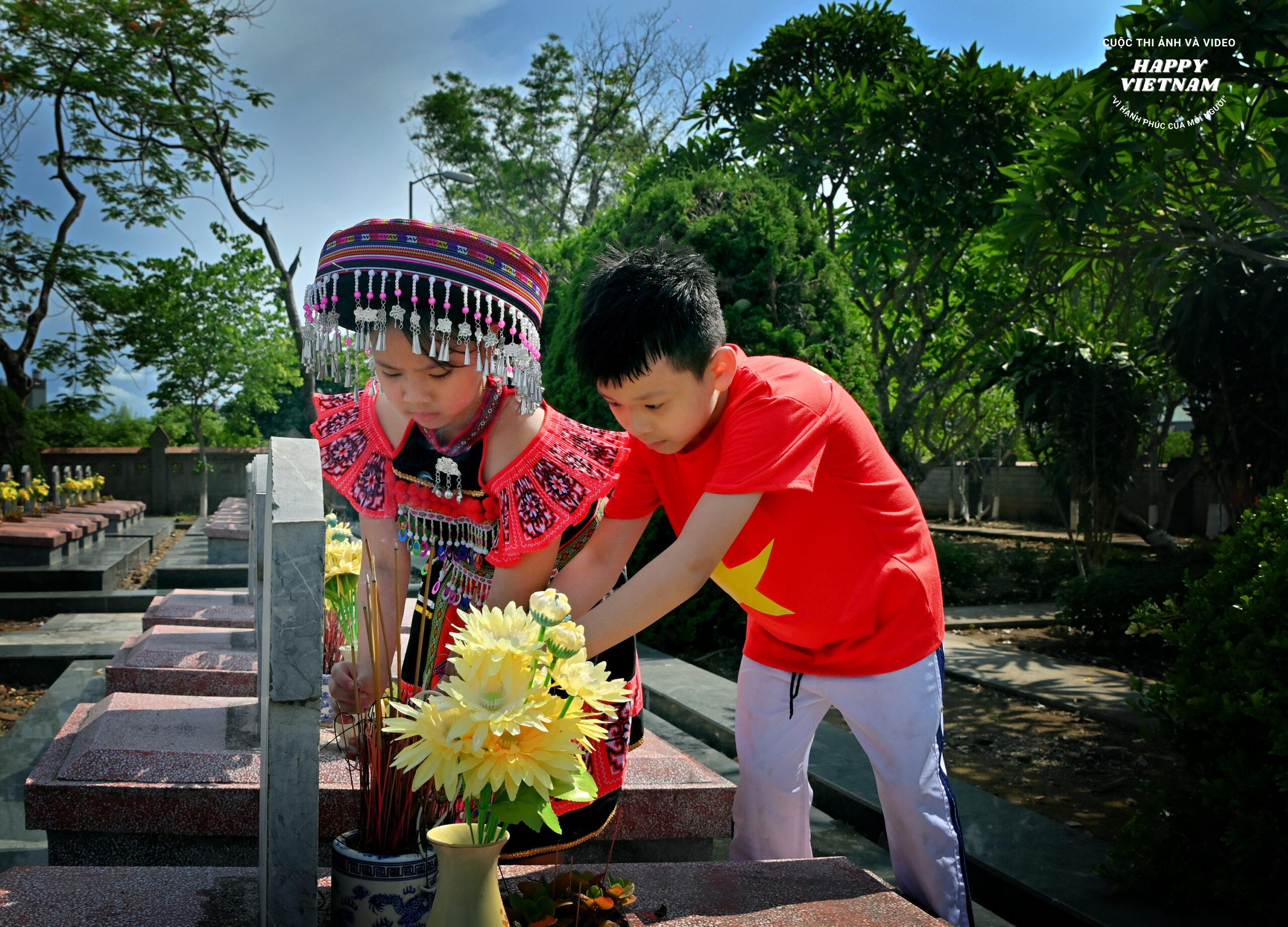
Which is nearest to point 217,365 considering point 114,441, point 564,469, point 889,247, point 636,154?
point 114,441

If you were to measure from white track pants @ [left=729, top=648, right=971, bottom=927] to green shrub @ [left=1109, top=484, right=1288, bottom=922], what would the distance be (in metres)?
0.88

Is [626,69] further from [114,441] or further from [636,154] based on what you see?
[114,441]

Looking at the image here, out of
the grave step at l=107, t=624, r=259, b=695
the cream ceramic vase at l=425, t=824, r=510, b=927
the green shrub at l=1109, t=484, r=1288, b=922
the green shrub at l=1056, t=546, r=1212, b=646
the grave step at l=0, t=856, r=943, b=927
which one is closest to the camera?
the cream ceramic vase at l=425, t=824, r=510, b=927

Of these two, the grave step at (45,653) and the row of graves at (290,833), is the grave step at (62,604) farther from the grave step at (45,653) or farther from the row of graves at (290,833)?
the row of graves at (290,833)

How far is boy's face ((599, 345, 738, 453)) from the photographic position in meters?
1.78

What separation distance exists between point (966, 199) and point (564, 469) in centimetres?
729

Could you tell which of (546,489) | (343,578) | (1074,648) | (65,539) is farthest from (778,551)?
(65,539)

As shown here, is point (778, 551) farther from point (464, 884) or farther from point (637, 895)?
point (464, 884)

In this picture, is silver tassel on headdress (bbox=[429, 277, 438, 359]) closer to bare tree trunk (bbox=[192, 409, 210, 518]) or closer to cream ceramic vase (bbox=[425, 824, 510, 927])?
cream ceramic vase (bbox=[425, 824, 510, 927])

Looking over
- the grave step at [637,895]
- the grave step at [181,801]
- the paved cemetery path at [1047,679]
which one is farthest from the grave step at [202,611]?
the paved cemetery path at [1047,679]

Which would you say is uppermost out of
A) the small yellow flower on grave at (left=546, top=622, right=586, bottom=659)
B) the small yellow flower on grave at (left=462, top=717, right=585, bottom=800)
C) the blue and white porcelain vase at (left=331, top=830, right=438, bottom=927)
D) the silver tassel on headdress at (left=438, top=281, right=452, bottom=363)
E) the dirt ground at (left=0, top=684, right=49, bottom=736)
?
the silver tassel on headdress at (left=438, top=281, right=452, bottom=363)

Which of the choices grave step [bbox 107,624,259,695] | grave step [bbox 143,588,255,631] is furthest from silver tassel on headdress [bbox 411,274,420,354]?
grave step [bbox 143,588,255,631]

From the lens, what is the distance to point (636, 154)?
24.1 meters

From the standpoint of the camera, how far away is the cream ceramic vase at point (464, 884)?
4.00 ft
